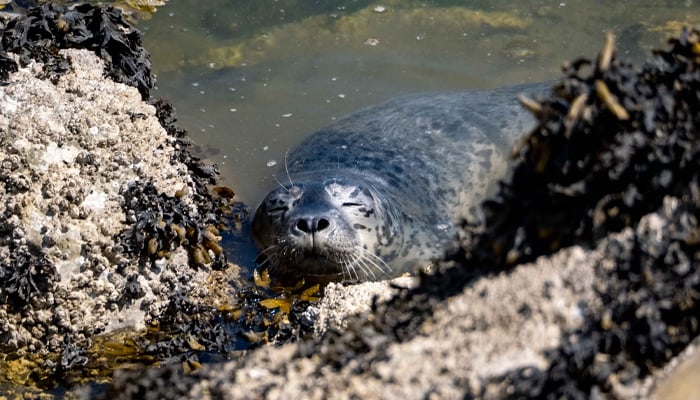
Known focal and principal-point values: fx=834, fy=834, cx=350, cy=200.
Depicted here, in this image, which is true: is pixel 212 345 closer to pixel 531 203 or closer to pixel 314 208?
pixel 314 208

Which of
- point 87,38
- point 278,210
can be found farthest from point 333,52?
point 87,38

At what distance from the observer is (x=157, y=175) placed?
3.88m

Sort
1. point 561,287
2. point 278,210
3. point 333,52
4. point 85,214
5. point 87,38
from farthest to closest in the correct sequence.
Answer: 1. point 333,52
2. point 278,210
3. point 87,38
4. point 85,214
5. point 561,287

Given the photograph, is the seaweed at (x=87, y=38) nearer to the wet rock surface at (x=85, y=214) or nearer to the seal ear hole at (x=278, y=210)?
the wet rock surface at (x=85, y=214)

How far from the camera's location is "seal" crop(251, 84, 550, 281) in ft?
14.4

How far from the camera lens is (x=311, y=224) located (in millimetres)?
4273

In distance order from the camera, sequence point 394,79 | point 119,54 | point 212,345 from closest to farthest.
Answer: point 212,345 < point 119,54 < point 394,79

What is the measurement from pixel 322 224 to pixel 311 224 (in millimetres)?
62

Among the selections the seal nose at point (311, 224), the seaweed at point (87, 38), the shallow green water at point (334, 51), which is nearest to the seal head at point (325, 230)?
the seal nose at point (311, 224)

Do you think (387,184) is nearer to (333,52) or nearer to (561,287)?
(333,52)

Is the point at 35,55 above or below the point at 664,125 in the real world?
below

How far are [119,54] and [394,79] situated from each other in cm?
301

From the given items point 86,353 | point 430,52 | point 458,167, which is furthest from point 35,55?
point 430,52

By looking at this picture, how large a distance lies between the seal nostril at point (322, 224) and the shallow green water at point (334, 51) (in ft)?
4.78
